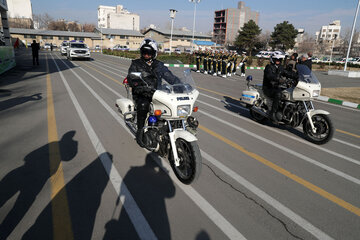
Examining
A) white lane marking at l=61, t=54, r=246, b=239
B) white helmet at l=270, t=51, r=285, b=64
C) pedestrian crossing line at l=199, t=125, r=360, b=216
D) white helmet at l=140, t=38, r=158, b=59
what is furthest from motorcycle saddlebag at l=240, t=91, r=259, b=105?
white lane marking at l=61, t=54, r=246, b=239

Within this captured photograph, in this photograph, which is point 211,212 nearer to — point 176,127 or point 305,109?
point 176,127

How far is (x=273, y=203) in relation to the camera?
3.22 meters

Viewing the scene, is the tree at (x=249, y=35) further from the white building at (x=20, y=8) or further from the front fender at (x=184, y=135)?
the white building at (x=20, y=8)

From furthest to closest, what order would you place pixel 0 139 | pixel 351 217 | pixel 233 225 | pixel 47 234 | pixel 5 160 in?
pixel 0 139 → pixel 5 160 → pixel 351 217 → pixel 233 225 → pixel 47 234

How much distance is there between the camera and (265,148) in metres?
5.11

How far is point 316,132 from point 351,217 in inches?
111

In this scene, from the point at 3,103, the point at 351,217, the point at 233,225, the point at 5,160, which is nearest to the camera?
the point at 233,225

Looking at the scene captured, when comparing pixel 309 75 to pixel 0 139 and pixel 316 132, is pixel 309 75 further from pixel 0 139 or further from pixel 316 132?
pixel 0 139

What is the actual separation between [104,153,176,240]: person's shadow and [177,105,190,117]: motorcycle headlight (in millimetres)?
1045

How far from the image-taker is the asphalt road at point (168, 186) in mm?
2713

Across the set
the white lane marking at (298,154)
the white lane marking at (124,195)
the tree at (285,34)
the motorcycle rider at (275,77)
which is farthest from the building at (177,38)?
the white lane marking at (124,195)

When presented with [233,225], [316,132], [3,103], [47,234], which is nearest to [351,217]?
[233,225]

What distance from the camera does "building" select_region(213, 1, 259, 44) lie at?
98125 millimetres

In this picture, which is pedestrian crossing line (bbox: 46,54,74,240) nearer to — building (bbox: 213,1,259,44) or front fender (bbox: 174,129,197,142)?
front fender (bbox: 174,129,197,142)
